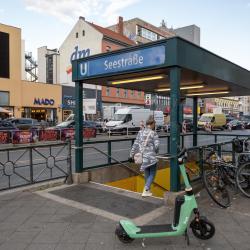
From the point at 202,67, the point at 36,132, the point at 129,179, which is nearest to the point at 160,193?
the point at 129,179

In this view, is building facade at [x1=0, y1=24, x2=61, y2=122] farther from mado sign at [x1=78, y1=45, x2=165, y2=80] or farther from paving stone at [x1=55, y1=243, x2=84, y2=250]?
paving stone at [x1=55, y1=243, x2=84, y2=250]

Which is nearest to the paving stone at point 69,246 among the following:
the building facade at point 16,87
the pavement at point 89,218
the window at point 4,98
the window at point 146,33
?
the pavement at point 89,218

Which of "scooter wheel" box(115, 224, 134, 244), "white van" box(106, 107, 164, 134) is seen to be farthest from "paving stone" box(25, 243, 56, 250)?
"white van" box(106, 107, 164, 134)

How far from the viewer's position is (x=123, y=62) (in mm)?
7055

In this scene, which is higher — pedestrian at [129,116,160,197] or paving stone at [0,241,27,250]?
pedestrian at [129,116,160,197]

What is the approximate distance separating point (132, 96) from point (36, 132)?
130ft

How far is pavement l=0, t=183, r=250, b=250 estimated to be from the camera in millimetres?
4375

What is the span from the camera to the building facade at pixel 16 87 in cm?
3681

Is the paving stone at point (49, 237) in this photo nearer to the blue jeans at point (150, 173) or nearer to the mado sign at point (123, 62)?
the blue jeans at point (150, 173)

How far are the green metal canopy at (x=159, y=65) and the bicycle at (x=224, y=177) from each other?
1.94 m

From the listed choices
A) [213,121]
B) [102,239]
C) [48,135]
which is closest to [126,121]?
[48,135]

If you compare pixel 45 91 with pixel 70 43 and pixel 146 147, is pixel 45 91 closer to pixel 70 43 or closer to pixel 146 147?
pixel 70 43

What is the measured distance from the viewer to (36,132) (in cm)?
2270

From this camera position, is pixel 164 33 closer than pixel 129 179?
No
